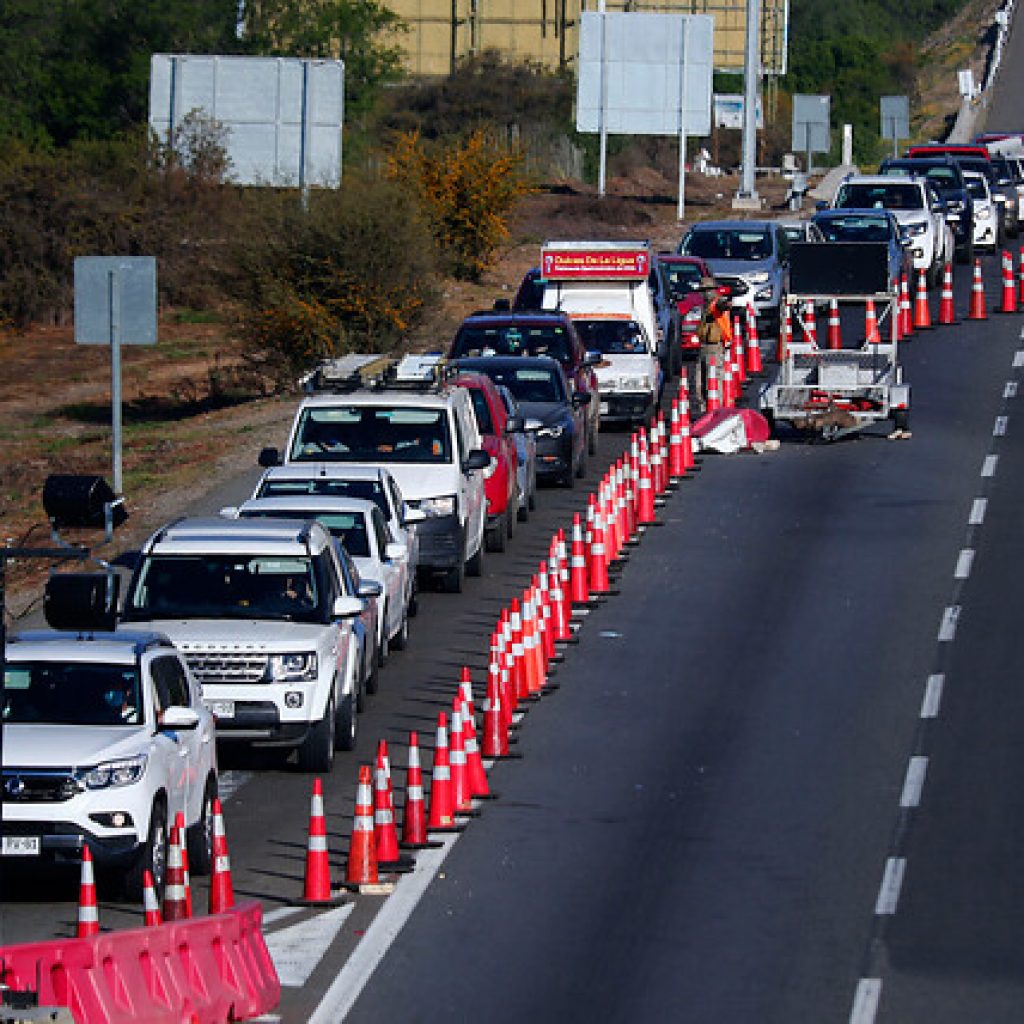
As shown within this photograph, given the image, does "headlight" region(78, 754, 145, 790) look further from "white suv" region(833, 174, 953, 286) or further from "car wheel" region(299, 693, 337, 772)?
"white suv" region(833, 174, 953, 286)

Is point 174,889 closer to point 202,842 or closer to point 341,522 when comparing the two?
point 202,842

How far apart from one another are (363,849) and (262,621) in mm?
3802

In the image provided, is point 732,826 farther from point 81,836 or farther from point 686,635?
point 686,635

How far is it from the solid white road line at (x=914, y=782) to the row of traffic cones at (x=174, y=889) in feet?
16.5

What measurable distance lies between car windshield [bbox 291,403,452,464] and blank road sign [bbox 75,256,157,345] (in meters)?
2.31

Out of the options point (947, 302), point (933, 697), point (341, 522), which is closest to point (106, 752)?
point (341, 522)

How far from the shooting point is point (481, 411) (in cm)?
2859

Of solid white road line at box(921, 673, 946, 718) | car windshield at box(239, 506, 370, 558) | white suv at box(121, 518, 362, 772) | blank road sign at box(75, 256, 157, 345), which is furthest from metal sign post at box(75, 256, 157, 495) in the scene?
solid white road line at box(921, 673, 946, 718)

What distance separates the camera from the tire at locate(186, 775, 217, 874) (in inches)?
658

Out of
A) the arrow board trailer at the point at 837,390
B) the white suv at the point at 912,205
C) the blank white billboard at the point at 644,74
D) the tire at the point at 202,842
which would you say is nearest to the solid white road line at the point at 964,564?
the arrow board trailer at the point at 837,390

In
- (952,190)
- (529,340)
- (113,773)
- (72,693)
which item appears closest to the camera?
(113,773)

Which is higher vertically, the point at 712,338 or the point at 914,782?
the point at 712,338

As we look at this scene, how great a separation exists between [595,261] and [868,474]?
6.44m

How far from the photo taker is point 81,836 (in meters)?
15.4
